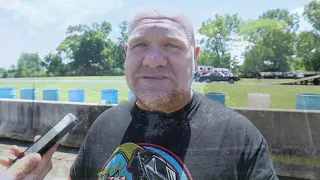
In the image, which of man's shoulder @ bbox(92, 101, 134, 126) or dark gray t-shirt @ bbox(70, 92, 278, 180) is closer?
dark gray t-shirt @ bbox(70, 92, 278, 180)

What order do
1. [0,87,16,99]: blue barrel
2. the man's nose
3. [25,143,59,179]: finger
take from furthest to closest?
[0,87,16,99]: blue barrel → [25,143,59,179]: finger → the man's nose

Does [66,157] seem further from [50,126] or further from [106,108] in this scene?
[106,108]

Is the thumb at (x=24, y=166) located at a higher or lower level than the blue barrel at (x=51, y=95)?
lower

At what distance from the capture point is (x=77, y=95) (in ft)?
4.02

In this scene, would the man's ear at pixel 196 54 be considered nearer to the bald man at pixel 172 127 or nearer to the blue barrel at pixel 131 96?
the bald man at pixel 172 127

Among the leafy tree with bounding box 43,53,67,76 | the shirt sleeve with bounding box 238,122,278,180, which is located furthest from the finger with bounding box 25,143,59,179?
the shirt sleeve with bounding box 238,122,278,180

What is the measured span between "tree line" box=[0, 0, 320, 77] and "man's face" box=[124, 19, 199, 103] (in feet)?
0.31

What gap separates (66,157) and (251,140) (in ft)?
2.17

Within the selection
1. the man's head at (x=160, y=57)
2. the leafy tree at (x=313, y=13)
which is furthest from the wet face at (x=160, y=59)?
the leafy tree at (x=313, y=13)

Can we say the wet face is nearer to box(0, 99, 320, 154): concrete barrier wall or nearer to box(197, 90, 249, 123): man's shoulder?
box(197, 90, 249, 123): man's shoulder

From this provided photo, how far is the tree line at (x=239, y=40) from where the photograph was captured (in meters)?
1.05

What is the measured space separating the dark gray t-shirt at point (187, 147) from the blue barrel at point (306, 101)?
195 mm

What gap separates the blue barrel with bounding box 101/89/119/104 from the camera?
1.17 metres

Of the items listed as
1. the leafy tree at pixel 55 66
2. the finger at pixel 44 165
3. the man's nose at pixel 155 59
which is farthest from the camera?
the leafy tree at pixel 55 66
